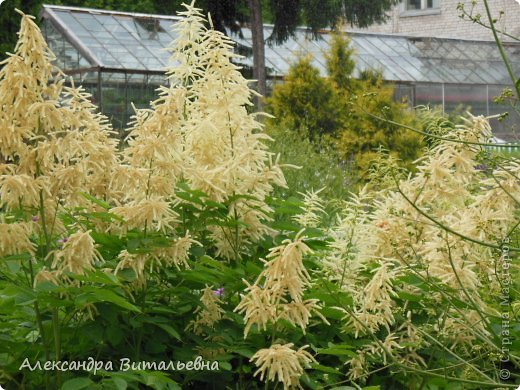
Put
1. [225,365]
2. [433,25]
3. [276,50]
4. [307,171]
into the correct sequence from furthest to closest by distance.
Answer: [433,25], [276,50], [307,171], [225,365]

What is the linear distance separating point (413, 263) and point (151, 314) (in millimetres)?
836

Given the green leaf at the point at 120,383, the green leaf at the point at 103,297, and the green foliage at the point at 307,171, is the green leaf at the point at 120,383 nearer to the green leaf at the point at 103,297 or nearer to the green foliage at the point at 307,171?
the green leaf at the point at 103,297

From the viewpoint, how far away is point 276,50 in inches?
624

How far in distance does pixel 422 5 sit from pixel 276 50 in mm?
4336

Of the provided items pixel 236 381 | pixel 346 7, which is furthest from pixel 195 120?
pixel 346 7

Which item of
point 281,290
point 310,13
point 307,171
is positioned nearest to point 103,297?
point 281,290

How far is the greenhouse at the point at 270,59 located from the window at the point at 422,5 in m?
0.96

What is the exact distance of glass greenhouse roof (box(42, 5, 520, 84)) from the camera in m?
13.7

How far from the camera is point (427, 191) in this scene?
2834 mm

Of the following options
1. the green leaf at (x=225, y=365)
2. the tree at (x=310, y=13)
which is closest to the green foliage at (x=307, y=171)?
the green leaf at (x=225, y=365)

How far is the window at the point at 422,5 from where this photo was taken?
1829 cm

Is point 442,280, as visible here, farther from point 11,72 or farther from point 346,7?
point 346,7

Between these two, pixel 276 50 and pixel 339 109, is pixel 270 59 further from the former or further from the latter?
pixel 339 109

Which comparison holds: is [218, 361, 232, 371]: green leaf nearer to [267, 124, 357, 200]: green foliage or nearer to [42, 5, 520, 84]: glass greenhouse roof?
[267, 124, 357, 200]: green foliage
